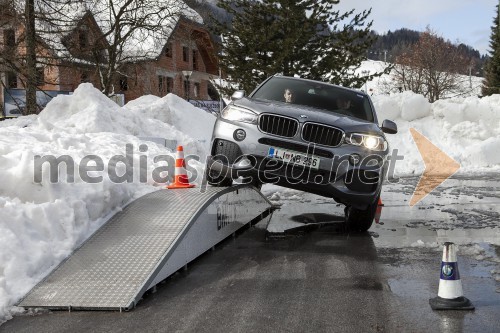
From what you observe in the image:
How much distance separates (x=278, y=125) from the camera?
6.54m

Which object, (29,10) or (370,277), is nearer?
(370,277)

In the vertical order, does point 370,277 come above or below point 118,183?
below

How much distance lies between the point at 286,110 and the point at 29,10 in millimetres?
15096

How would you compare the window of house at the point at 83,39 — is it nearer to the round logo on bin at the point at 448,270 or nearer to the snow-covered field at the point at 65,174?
the snow-covered field at the point at 65,174

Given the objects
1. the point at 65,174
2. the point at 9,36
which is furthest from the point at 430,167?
the point at 9,36

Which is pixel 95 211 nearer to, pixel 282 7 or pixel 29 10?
pixel 29 10

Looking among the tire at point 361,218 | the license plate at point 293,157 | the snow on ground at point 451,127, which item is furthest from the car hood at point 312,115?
the snow on ground at point 451,127

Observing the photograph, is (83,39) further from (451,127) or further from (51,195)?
(51,195)

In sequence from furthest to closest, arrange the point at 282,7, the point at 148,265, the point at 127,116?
the point at 282,7 < the point at 127,116 < the point at 148,265

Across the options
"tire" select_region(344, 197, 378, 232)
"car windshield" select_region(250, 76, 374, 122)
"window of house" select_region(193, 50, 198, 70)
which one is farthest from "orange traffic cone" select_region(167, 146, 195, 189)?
"window of house" select_region(193, 50, 198, 70)

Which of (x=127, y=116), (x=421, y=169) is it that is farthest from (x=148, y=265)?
(x=421, y=169)

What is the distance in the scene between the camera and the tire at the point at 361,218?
22.8 ft

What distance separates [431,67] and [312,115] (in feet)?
179

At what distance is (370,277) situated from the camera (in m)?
4.93
